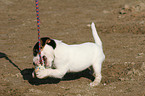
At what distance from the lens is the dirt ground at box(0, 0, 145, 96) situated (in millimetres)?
5656

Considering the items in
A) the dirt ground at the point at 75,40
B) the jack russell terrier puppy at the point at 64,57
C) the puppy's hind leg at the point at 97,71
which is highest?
the jack russell terrier puppy at the point at 64,57

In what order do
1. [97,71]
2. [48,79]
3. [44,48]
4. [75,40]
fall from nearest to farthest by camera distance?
[44,48], [97,71], [48,79], [75,40]

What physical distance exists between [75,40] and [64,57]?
494 centimetres

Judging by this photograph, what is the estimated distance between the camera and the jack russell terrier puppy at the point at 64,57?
4.98 metres

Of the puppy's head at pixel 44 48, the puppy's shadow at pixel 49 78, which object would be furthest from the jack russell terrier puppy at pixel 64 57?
the puppy's shadow at pixel 49 78

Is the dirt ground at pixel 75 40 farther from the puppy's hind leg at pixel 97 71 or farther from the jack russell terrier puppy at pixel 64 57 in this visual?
the jack russell terrier puppy at pixel 64 57

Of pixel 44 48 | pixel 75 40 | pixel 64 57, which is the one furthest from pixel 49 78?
pixel 75 40

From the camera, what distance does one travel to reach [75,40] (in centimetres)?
1006

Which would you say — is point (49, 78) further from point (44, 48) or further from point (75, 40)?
point (75, 40)

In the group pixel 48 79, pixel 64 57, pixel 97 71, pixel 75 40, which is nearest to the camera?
pixel 64 57

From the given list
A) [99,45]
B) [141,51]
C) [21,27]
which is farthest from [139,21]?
[99,45]

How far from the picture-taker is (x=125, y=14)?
47.5 ft

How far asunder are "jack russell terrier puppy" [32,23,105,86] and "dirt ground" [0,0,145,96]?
0.52m

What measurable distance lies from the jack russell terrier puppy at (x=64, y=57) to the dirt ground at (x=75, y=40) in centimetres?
52
